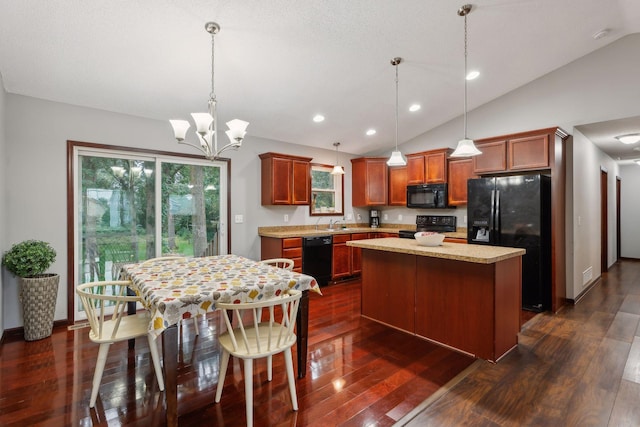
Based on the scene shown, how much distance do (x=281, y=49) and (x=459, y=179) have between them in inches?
134

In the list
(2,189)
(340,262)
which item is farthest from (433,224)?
(2,189)

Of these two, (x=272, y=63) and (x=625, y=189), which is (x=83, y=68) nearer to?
(x=272, y=63)

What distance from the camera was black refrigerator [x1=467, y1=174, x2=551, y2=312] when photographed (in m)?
3.77

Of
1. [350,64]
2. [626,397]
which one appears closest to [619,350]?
[626,397]

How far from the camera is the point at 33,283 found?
298cm

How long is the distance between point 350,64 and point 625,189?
767 centimetres

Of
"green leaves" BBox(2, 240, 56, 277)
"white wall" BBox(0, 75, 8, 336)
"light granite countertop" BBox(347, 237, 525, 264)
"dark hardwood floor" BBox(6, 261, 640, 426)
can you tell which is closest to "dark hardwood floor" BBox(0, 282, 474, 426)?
"dark hardwood floor" BBox(6, 261, 640, 426)

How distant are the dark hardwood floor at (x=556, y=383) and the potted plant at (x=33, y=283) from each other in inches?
133

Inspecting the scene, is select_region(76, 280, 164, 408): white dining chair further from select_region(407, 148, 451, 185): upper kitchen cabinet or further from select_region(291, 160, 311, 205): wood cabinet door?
select_region(407, 148, 451, 185): upper kitchen cabinet

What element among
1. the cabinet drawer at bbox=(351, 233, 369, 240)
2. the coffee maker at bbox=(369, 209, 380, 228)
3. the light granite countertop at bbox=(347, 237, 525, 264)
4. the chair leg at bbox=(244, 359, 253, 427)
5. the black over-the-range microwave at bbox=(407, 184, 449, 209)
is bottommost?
the chair leg at bbox=(244, 359, 253, 427)

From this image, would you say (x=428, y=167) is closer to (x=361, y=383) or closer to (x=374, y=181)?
(x=374, y=181)

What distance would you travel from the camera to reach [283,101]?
13.1 ft

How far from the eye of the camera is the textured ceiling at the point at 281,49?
245 cm

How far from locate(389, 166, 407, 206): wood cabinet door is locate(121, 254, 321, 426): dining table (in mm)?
3727
